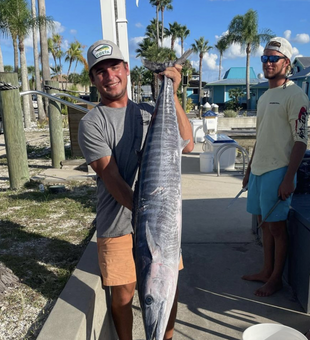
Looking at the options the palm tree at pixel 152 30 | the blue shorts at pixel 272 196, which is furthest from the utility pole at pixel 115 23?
the palm tree at pixel 152 30

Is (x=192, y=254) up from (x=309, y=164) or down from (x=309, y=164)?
down

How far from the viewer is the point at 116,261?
207 cm

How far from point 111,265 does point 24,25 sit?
2187 centimetres

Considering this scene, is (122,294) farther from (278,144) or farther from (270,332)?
(278,144)

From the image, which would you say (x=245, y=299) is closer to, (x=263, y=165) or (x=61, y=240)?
(x=263, y=165)

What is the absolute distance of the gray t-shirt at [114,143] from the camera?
192 centimetres

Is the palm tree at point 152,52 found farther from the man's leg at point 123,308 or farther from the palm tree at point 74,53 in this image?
the man's leg at point 123,308

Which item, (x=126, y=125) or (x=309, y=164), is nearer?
(x=126, y=125)

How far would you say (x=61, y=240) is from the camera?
371 centimetres

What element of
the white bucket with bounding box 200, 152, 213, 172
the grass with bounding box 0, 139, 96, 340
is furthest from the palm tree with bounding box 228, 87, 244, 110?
the grass with bounding box 0, 139, 96, 340

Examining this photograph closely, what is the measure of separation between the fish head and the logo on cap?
1.19m

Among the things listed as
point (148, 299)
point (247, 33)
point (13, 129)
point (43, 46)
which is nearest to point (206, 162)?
point (13, 129)

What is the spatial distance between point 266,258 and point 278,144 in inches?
40.9

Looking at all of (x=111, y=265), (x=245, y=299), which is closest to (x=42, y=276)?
(x=111, y=265)
